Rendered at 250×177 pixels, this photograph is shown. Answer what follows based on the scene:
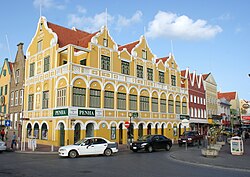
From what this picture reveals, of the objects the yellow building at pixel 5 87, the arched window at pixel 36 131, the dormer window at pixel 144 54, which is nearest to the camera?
the arched window at pixel 36 131

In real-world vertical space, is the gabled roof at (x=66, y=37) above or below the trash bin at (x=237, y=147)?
above

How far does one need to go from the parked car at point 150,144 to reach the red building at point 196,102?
1013 inches

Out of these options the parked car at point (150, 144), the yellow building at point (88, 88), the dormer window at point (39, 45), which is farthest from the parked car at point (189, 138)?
the dormer window at point (39, 45)

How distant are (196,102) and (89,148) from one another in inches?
1479

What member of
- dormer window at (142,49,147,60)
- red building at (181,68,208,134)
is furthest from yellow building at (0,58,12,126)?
red building at (181,68,208,134)

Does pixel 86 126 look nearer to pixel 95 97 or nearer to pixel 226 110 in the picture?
pixel 95 97

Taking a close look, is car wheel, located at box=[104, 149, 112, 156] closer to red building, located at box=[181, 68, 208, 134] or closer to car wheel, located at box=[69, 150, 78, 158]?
car wheel, located at box=[69, 150, 78, 158]

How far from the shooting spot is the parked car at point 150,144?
2377cm

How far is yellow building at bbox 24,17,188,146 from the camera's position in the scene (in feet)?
95.7

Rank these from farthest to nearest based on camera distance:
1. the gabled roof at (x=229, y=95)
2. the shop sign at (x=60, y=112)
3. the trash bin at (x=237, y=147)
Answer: the gabled roof at (x=229, y=95)
the shop sign at (x=60, y=112)
the trash bin at (x=237, y=147)

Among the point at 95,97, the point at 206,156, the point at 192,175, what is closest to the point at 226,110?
the point at 95,97

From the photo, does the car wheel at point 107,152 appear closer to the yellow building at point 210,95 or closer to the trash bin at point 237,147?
the trash bin at point 237,147

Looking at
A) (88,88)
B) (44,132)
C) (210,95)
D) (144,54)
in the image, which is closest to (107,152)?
(88,88)

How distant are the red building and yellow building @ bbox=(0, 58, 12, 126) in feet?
102
